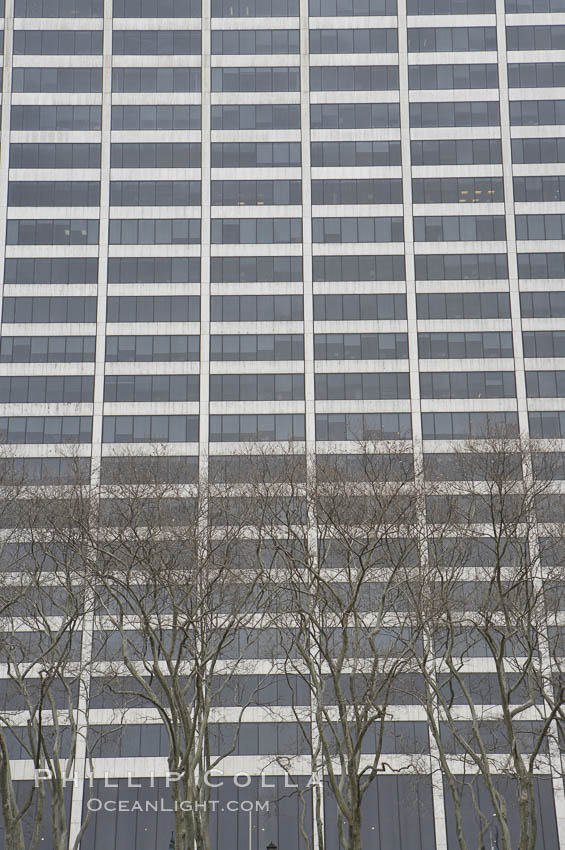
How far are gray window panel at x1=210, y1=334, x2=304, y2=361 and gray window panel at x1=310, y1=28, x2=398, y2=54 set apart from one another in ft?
79.7

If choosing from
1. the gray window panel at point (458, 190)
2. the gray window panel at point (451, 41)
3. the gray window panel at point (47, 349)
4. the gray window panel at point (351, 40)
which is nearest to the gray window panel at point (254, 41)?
the gray window panel at point (351, 40)

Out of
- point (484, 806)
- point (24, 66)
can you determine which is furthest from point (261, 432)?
point (24, 66)

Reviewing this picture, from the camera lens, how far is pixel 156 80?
83125 mm

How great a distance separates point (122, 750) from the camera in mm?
68375

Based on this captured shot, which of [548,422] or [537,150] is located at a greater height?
[537,150]

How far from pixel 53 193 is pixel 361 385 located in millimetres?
28419

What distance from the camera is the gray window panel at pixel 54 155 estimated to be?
81.3 m

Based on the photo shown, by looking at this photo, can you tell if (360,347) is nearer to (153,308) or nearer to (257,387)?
(257,387)

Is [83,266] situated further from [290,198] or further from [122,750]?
[122,750]

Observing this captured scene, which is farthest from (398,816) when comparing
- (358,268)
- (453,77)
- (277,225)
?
(453,77)

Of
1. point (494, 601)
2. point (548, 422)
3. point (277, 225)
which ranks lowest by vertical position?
point (494, 601)

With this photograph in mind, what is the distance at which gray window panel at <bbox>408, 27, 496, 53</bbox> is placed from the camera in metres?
82.7

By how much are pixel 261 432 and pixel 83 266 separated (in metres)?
19.1

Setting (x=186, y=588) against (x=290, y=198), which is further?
(x=290, y=198)
